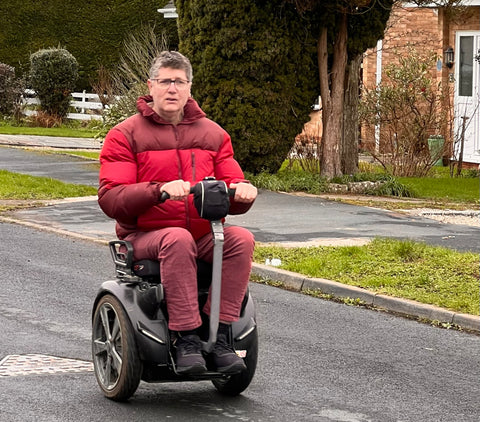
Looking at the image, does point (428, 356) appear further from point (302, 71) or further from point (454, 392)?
point (302, 71)

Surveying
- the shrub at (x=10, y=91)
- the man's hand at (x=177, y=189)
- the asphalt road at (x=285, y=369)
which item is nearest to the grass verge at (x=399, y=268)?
the asphalt road at (x=285, y=369)

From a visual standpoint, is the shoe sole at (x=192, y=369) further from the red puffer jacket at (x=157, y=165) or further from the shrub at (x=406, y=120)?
the shrub at (x=406, y=120)

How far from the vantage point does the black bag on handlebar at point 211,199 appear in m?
6.10

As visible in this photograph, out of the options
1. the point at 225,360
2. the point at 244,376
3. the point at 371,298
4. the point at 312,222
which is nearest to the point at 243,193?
the point at 225,360

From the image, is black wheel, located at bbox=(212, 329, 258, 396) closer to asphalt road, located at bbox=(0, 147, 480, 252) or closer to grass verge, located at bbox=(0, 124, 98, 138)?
asphalt road, located at bbox=(0, 147, 480, 252)

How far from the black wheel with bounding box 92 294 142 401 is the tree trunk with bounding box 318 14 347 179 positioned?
1291 centimetres

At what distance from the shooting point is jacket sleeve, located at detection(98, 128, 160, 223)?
6176mm

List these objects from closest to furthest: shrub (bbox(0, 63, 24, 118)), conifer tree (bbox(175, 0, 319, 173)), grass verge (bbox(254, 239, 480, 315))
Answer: grass verge (bbox(254, 239, 480, 315)) < conifer tree (bbox(175, 0, 319, 173)) < shrub (bbox(0, 63, 24, 118))

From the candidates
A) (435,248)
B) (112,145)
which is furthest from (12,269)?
(112,145)

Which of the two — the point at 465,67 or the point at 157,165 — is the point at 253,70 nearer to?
the point at 465,67

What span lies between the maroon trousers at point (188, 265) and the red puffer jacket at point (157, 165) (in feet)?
0.41

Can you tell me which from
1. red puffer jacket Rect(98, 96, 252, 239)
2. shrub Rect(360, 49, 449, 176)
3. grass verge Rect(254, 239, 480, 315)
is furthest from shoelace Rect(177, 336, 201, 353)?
shrub Rect(360, 49, 449, 176)

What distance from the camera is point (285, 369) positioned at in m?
7.48

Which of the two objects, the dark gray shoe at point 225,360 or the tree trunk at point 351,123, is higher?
the tree trunk at point 351,123
